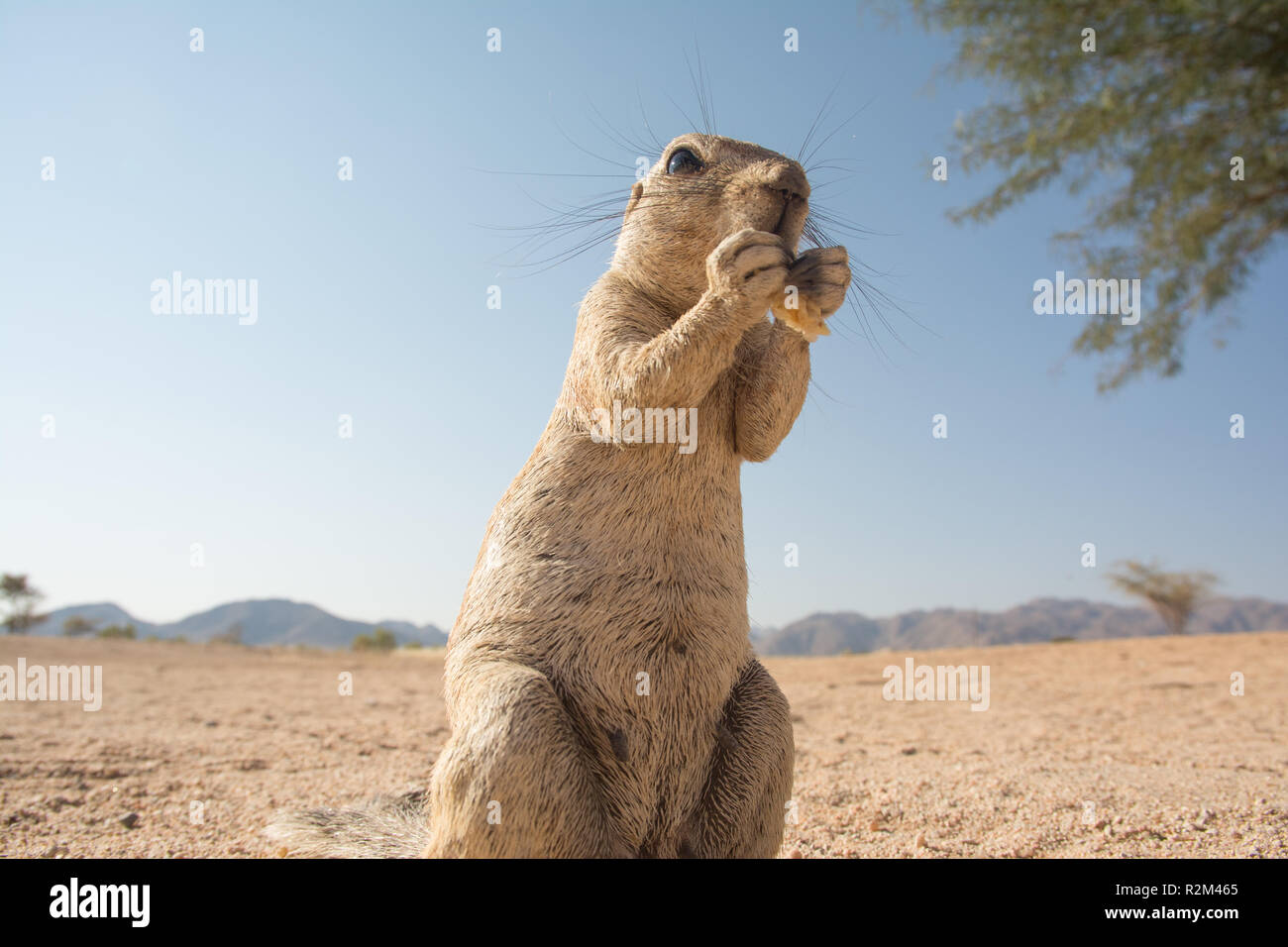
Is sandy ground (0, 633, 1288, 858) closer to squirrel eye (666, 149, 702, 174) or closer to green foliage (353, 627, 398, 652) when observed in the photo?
squirrel eye (666, 149, 702, 174)

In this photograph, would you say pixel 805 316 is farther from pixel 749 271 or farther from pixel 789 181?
pixel 789 181

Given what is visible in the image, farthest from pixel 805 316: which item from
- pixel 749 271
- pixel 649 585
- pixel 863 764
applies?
pixel 863 764

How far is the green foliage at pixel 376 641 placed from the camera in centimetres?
2470

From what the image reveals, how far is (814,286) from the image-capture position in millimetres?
2867

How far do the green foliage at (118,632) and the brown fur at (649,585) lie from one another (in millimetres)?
23086

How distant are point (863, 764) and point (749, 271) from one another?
4.81 metres

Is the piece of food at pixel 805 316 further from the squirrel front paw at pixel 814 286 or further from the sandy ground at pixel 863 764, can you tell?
the sandy ground at pixel 863 764

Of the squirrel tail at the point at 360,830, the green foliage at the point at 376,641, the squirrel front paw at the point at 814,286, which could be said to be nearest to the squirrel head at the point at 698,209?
the squirrel front paw at the point at 814,286

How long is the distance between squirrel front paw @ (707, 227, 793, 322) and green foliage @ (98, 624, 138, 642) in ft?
78.1
